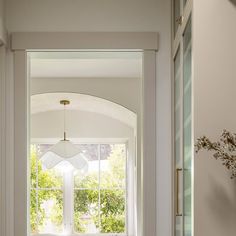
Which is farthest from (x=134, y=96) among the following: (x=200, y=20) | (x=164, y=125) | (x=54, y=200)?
(x=200, y=20)

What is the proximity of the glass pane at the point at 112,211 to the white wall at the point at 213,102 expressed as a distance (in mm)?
5126

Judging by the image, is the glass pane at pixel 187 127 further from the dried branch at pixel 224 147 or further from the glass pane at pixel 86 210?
the glass pane at pixel 86 210

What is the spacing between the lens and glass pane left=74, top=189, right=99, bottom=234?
276 inches

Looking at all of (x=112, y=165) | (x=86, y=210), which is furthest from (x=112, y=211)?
(x=112, y=165)

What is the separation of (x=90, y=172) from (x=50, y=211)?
2.28 ft

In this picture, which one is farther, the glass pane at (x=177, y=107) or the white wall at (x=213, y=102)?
the glass pane at (x=177, y=107)

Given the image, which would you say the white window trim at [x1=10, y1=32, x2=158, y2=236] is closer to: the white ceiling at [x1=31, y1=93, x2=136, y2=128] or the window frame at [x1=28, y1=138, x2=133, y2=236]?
the white ceiling at [x1=31, y1=93, x2=136, y2=128]

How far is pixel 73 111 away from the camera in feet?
22.5

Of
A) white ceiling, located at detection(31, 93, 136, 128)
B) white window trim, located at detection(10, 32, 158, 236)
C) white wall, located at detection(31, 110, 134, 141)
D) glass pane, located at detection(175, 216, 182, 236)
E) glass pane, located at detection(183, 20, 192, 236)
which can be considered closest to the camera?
glass pane, located at detection(183, 20, 192, 236)

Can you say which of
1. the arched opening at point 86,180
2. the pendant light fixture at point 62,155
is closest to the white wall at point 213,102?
the pendant light fixture at point 62,155

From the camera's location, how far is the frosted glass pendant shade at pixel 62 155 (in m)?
5.99

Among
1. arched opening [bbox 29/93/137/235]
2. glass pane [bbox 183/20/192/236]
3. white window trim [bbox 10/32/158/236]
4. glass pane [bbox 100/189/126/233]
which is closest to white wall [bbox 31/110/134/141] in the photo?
arched opening [bbox 29/93/137/235]

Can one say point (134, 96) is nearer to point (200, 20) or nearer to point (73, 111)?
point (73, 111)

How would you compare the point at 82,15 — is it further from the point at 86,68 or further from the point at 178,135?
the point at 86,68
